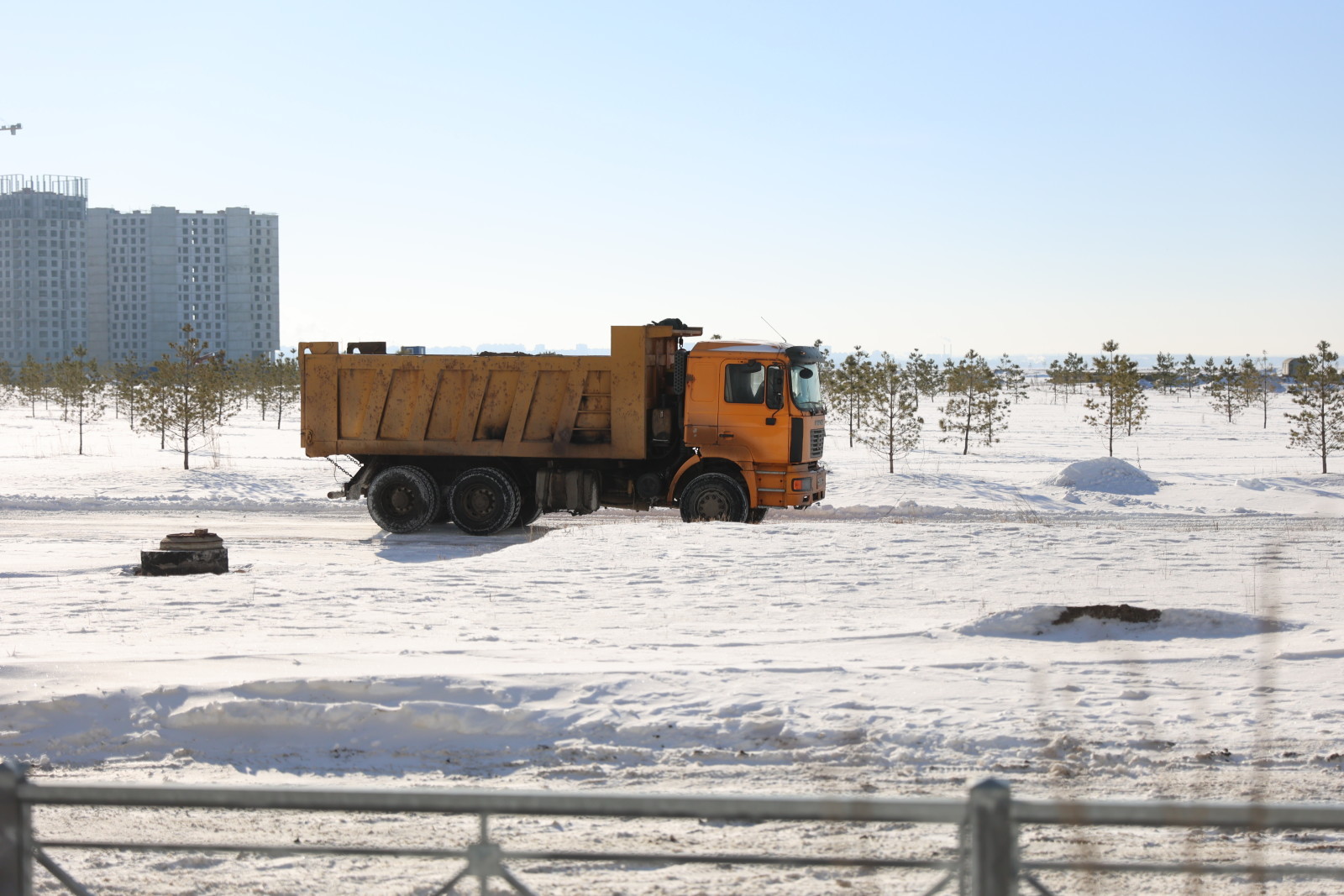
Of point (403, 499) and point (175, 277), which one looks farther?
point (175, 277)

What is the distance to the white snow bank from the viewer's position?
369 inches

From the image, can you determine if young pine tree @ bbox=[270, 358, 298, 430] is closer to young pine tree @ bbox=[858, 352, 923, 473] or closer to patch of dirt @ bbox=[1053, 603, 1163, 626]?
young pine tree @ bbox=[858, 352, 923, 473]

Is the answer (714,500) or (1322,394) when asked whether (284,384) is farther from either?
(714,500)

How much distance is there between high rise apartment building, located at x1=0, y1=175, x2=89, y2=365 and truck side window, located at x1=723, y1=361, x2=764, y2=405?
588ft

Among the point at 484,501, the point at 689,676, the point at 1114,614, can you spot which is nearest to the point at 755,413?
the point at 484,501

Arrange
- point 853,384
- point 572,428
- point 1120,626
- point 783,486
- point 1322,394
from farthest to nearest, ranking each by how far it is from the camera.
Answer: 1. point 853,384
2. point 1322,394
3. point 572,428
4. point 783,486
5. point 1120,626

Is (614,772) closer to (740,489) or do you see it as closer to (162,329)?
(740,489)

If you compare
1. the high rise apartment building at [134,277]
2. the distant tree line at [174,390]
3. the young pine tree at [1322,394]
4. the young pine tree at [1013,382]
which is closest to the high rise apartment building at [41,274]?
the high rise apartment building at [134,277]

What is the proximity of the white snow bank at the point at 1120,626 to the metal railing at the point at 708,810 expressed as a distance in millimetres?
6583

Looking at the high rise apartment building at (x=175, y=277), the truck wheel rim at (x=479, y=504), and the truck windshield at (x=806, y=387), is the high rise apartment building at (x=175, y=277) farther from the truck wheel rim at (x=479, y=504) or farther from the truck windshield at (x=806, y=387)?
the truck windshield at (x=806, y=387)

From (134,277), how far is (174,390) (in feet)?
511

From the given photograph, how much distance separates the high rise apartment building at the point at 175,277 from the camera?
550 ft

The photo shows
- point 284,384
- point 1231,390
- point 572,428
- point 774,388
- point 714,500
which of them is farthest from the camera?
point 1231,390

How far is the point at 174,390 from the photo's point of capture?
99.1 feet
